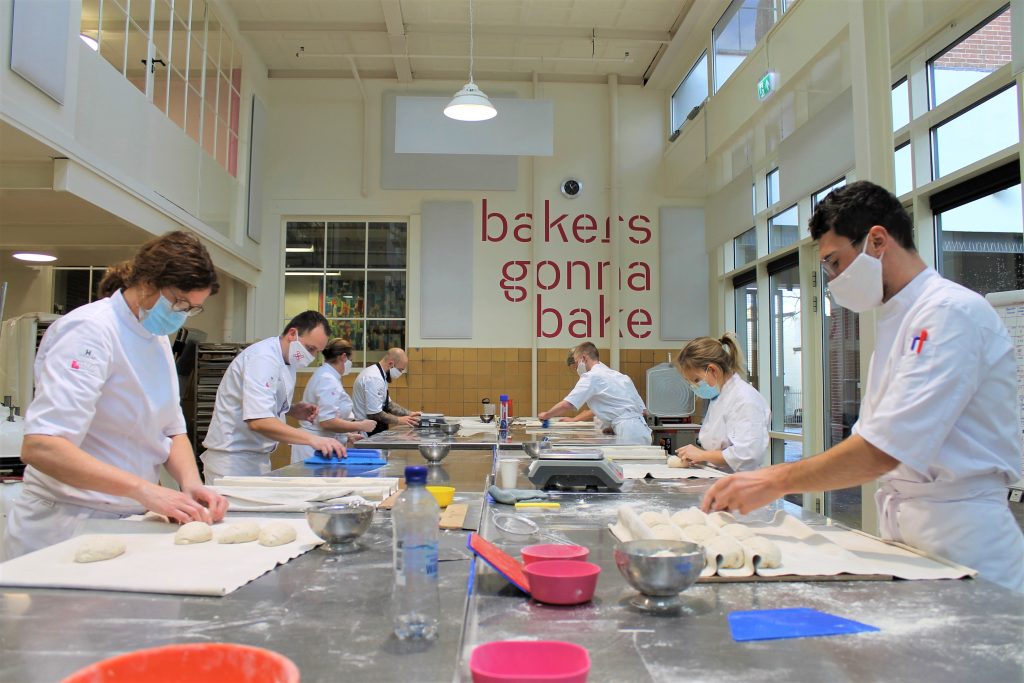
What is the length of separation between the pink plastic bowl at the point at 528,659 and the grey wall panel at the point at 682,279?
7356 millimetres

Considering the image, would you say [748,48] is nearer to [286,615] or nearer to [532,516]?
[532,516]

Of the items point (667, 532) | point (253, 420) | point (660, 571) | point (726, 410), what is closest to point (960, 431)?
point (667, 532)

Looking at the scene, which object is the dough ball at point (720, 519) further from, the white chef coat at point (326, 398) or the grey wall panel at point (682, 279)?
the grey wall panel at point (682, 279)

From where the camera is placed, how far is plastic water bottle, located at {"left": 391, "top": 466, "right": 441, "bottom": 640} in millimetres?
988

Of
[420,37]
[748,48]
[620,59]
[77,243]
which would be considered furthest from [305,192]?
[748,48]

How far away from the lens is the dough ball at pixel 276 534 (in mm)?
1505

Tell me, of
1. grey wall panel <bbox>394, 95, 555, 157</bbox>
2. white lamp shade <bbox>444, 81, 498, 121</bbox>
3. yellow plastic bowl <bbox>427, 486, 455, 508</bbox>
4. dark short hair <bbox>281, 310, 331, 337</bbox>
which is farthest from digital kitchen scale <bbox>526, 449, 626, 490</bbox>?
grey wall panel <bbox>394, 95, 555, 157</bbox>

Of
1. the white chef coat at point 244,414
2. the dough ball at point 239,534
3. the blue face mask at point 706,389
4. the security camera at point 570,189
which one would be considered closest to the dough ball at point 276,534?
the dough ball at point 239,534

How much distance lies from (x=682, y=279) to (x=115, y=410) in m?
6.92

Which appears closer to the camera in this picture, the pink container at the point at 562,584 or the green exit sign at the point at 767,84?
the pink container at the point at 562,584

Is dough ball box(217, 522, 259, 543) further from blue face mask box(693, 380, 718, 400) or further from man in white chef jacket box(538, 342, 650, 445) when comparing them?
man in white chef jacket box(538, 342, 650, 445)

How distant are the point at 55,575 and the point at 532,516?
109cm

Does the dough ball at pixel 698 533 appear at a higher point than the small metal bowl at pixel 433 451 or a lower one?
lower

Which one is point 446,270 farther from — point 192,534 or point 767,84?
point 192,534
